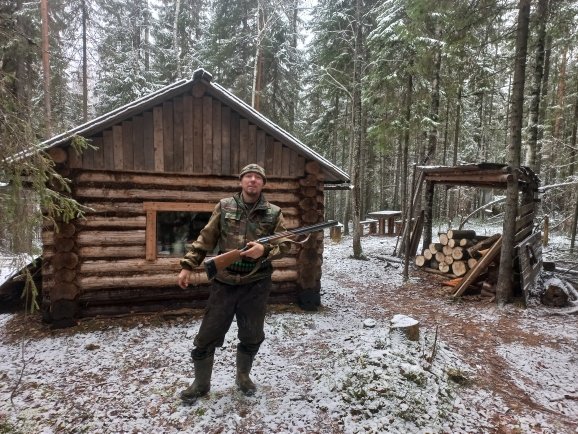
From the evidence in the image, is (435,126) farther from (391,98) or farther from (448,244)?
(448,244)

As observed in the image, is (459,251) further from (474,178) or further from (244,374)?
(244,374)

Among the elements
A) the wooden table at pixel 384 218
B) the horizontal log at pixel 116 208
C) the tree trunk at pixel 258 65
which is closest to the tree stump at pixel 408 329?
the horizontal log at pixel 116 208

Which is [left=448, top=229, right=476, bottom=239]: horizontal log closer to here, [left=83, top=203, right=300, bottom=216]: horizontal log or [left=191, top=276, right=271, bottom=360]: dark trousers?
[left=83, top=203, right=300, bottom=216]: horizontal log

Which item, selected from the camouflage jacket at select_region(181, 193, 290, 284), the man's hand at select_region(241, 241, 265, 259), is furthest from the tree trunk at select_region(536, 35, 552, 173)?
the man's hand at select_region(241, 241, 265, 259)

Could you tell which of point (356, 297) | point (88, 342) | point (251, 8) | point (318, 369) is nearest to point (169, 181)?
point (88, 342)

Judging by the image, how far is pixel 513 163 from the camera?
7418 millimetres

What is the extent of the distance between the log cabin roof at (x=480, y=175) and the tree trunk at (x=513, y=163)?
0.33 m

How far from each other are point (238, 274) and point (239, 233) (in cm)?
47

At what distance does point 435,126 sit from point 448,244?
15.5ft

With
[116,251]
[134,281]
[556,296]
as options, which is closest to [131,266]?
[134,281]

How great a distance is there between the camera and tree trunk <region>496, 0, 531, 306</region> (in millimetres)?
7068

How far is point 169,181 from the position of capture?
6648mm

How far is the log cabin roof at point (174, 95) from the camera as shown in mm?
5820

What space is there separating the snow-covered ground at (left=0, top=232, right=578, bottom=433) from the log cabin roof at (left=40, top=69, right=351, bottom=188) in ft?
11.1
